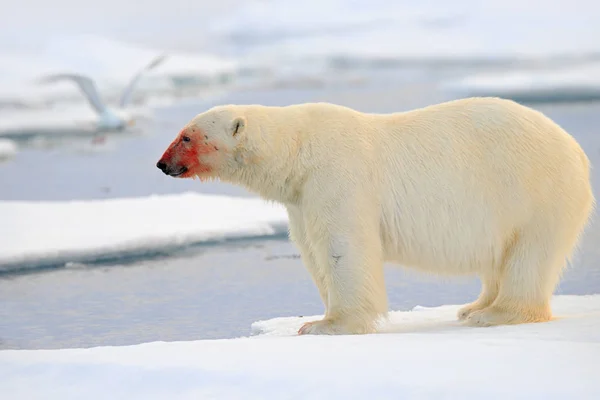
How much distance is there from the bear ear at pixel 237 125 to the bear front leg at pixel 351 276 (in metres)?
0.44

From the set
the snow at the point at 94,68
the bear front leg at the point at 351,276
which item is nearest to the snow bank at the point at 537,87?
the snow at the point at 94,68

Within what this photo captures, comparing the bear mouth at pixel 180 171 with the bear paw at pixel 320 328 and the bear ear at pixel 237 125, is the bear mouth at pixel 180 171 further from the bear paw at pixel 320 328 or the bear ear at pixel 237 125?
the bear paw at pixel 320 328

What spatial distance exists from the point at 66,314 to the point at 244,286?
3.00ft

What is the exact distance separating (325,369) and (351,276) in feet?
2.99

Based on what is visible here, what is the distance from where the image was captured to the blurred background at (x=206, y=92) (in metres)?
4.65

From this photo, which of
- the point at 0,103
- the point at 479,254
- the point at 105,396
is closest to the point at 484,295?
the point at 479,254

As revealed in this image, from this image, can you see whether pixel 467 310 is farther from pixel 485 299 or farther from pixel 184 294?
pixel 184 294

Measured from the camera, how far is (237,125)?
10.9 ft

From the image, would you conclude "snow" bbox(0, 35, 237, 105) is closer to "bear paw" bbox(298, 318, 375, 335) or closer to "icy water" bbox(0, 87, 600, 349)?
"icy water" bbox(0, 87, 600, 349)

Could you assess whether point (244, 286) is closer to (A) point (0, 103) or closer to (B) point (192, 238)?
(B) point (192, 238)

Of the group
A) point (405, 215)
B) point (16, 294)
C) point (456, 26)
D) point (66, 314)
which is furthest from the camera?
point (456, 26)

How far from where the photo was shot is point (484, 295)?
3.64 meters

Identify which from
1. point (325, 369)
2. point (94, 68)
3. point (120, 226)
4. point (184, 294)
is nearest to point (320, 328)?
point (325, 369)

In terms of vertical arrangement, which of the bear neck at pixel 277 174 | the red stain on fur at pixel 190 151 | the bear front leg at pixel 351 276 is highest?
the red stain on fur at pixel 190 151
